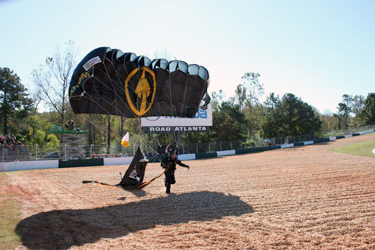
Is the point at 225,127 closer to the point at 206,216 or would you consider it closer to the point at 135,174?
the point at 135,174

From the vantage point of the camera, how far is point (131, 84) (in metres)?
11.0

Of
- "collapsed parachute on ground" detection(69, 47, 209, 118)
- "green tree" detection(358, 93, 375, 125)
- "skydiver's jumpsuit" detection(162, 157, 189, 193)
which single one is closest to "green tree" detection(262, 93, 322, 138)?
"green tree" detection(358, 93, 375, 125)

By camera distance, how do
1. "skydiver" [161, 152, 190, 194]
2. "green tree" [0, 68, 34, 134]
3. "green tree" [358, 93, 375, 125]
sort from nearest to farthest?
"skydiver" [161, 152, 190, 194], "green tree" [0, 68, 34, 134], "green tree" [358, 93, 375, 125]

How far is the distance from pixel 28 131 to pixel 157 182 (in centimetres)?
3349

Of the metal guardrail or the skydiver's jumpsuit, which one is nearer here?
the skydiver's jumpsuit

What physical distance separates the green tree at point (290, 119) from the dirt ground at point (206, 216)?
118 feet

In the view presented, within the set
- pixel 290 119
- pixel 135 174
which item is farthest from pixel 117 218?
pixel 290 119

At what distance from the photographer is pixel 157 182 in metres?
12.8

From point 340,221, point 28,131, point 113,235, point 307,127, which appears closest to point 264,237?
point 340,221

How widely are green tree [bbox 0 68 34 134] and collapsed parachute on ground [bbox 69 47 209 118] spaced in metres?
31.1

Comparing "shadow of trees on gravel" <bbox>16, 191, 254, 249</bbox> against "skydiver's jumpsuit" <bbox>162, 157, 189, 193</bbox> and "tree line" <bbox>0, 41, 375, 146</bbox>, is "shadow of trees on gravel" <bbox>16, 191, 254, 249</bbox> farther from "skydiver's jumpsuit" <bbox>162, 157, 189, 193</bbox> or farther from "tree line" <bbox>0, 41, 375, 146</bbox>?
"tree line" <bbox>0, 41, 375, 146</bbox>

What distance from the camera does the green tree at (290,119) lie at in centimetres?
4681

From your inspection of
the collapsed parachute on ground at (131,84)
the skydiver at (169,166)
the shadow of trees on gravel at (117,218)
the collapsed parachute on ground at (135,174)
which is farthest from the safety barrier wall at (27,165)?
the shadow of trees on gravel at (117,218)

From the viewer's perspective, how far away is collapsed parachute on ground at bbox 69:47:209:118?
10094 millimetres
